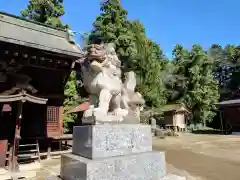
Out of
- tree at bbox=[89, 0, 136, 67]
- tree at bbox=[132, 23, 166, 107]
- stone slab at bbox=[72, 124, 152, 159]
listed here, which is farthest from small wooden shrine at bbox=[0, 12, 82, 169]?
tree at bbox=[132, 23, 166, 107]

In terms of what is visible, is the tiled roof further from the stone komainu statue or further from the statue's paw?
the statue's paw

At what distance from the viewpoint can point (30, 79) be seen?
8.63 metres

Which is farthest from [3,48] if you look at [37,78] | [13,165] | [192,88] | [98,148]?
[192,88]

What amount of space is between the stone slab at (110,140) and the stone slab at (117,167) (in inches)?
4.6

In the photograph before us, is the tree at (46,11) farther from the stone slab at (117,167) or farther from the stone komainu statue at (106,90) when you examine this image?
the stone slab at (117,167)

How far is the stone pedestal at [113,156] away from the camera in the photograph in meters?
2.75

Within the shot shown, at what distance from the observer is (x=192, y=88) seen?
27.0m

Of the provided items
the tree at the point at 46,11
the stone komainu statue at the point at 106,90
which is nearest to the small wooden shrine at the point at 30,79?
the stone komainu statue at the point at 106,90

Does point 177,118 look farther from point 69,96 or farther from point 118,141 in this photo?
point 118,141

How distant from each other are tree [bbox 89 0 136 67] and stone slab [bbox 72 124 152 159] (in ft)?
58.4

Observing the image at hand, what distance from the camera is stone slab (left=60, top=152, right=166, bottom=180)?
105 inches

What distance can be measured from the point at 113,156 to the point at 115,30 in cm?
1979

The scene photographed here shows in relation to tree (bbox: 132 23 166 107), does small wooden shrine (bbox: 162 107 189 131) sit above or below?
below

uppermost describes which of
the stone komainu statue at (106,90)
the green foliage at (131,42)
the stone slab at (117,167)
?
the green foliage at (131,42)
